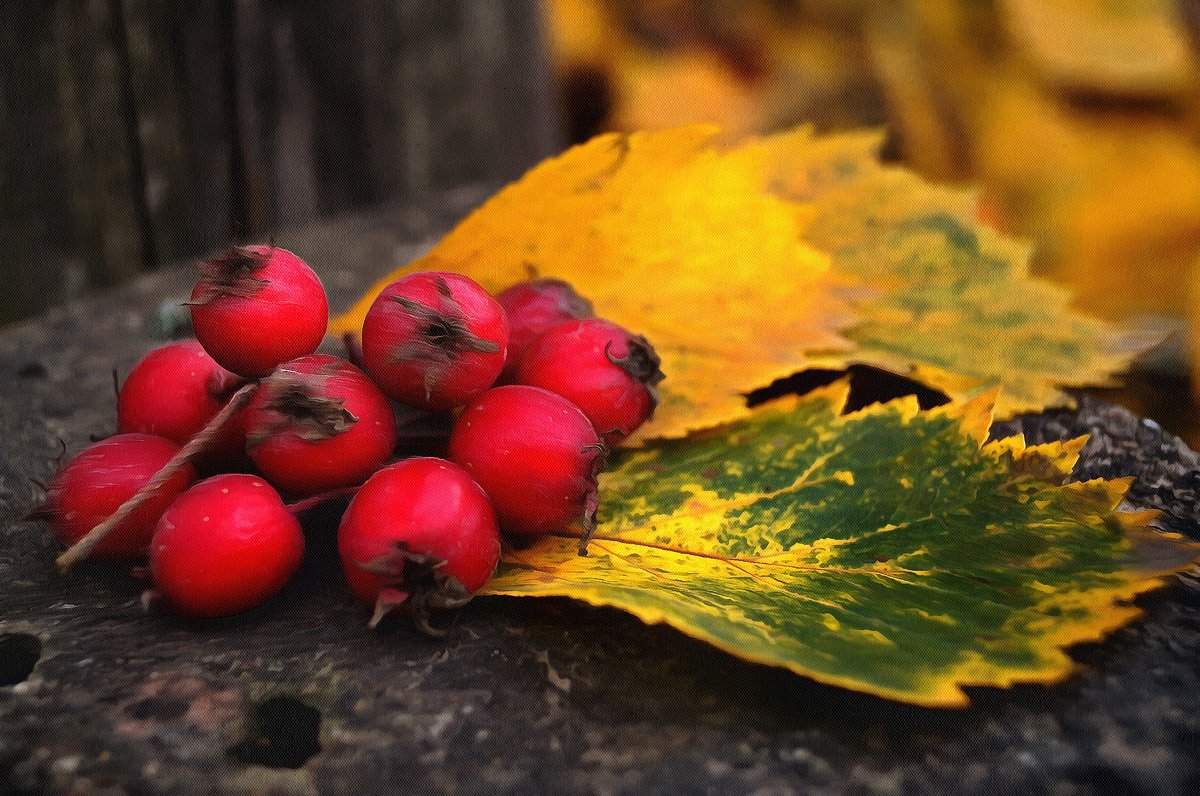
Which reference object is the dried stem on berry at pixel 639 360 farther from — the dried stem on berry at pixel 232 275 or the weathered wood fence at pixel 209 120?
the weathered wood fence at pixel 209 120

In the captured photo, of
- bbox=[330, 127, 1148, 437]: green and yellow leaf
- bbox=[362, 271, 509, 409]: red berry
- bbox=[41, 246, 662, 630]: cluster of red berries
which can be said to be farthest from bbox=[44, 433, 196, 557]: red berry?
bbox=[330, 127, 1148, 437]: green and yellow leaf

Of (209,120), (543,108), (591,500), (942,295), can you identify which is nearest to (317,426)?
(591,500)

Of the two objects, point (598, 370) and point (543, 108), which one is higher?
point (543, 108)

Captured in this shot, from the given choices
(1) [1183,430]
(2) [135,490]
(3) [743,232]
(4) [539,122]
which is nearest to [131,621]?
(2) [135,490]

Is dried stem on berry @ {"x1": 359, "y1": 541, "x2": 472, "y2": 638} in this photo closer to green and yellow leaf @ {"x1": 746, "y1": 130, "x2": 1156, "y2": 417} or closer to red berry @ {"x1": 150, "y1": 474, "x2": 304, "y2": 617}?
red berry @ {"x1": 150, "y1": 474, "x2": 304, "y2": 617}

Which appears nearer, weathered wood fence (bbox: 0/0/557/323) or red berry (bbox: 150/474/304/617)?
red berry (bbox: 150/474/304/617)

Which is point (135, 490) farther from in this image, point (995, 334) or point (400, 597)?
point (995, 334)

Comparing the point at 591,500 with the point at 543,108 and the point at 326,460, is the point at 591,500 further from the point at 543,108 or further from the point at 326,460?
the point at 543,108

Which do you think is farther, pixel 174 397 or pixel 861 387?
pixel 861 387
